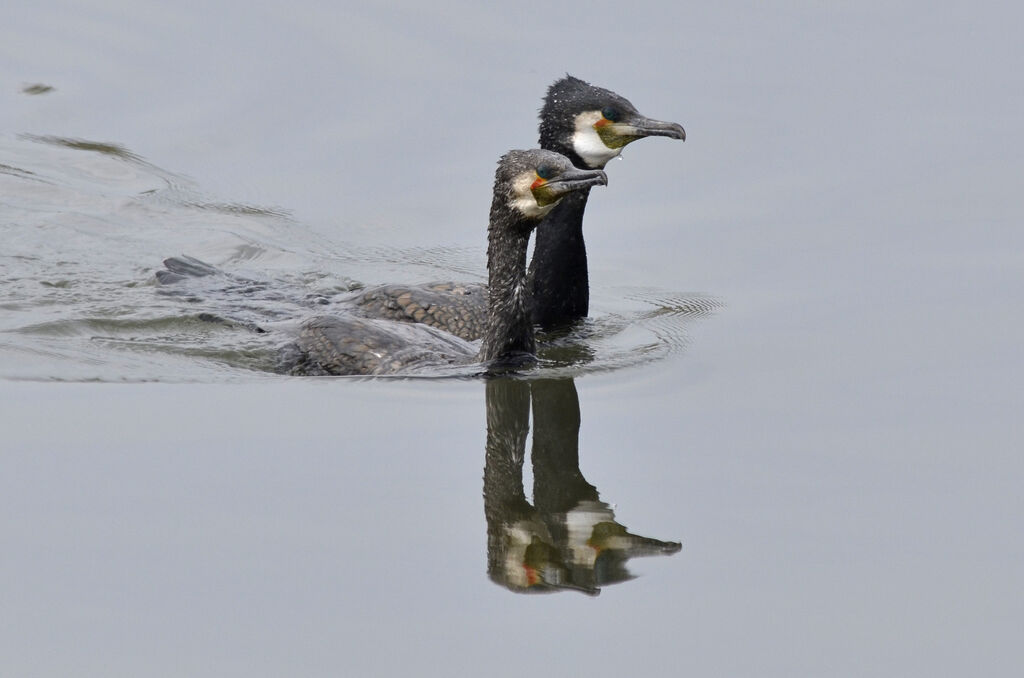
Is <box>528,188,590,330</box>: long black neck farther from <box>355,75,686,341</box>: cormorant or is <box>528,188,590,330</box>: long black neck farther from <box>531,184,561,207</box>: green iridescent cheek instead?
<box>531,184,561,207</box>: green iridescent cheek

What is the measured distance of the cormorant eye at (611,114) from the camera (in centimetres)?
1100

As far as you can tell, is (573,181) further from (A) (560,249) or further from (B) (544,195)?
(A) (560,249)

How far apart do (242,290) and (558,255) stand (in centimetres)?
229

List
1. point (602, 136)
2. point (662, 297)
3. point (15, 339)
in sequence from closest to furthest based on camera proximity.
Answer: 1. point (15, 339)
2. point (602, 136)
3. point (662, 297)

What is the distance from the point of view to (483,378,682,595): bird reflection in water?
7.21 metres

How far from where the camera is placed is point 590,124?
11055 millimetres

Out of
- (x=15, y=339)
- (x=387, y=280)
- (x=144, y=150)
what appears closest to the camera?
(x=15, y=339)

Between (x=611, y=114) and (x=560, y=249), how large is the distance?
104 centimetres

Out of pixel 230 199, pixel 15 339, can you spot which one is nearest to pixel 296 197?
pixel 230 199

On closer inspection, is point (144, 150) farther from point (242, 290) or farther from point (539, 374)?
point (539, 374)

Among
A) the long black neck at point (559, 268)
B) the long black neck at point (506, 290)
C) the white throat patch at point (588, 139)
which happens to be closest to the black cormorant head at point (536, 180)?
the long black neck at point (506, 290)

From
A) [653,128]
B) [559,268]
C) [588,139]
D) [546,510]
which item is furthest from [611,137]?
[546,510]

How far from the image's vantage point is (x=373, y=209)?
13.7 metres

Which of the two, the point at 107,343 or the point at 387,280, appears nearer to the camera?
the point at 107,343
